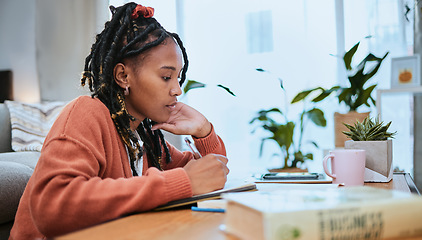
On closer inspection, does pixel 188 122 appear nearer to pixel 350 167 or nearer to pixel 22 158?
pixel 350 167

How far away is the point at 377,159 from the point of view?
1.11 meters

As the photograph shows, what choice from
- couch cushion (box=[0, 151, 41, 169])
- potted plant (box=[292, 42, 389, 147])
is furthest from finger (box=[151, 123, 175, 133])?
potted plant (box=[292, 42, 389, 147])

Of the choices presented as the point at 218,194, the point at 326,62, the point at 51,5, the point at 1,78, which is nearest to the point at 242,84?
the point at 326,62

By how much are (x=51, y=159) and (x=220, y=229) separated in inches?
14.2

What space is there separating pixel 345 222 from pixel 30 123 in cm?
246

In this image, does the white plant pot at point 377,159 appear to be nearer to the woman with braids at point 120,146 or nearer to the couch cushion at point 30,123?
the woman with braids at point 120,146

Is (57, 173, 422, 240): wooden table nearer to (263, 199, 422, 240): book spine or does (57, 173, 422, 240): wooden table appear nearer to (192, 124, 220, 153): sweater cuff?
(263, 199, 422, 240): book spine

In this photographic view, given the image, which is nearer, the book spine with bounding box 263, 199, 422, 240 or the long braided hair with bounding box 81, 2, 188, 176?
the book spine with bounding box 263, 199, 422, 240

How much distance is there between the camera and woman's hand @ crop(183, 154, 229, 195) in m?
0.77

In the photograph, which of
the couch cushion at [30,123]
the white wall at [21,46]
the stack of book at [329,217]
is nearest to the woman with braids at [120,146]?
the stack of book at [329,217]

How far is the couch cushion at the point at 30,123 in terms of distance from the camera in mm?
2418

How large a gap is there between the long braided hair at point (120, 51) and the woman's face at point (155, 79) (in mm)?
26

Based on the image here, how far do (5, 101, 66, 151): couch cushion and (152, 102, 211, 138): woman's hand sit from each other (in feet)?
5.01

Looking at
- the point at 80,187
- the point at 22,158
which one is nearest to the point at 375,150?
the point at 80,187
